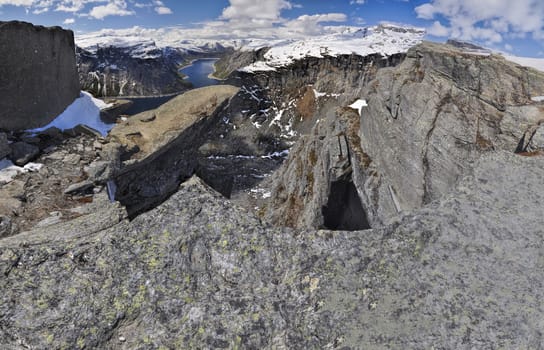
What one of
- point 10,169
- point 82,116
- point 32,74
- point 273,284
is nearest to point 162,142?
point 82,116

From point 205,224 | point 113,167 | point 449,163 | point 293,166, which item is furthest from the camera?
point 293,166

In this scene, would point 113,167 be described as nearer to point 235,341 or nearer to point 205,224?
point 205,224

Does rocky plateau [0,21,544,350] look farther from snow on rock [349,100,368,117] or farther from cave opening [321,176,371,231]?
snow on rock [349,100,368,117]

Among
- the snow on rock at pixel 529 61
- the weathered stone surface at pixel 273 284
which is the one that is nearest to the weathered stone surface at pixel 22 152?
the weathered stone surface at pixel 273 284

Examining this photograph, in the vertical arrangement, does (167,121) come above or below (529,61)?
below

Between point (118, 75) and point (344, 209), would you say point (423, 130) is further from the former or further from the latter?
point (118, 75)

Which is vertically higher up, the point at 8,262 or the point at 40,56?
the point at 40,56

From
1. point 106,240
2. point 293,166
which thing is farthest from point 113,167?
point 293,166
